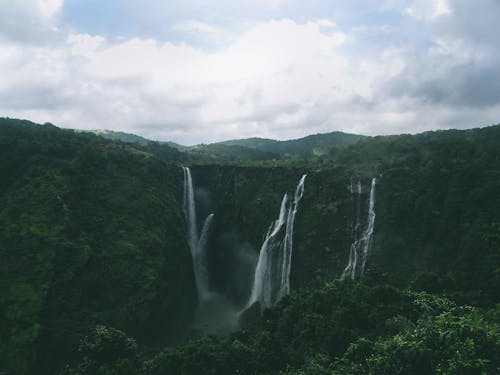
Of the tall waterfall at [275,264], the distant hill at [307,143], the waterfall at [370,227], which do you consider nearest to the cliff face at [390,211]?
the waterfall at [370,227]

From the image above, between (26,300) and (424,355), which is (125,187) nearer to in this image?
(26,300)

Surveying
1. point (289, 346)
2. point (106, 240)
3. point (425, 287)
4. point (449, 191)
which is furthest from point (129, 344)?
point (449, 191)

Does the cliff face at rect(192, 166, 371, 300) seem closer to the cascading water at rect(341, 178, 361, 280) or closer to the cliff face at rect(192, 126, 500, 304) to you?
the cliff face at rect(192, 126, 500, 304)

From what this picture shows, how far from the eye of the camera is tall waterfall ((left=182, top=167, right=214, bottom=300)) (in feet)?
128

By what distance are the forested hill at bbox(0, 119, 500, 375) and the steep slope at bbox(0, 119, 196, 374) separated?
0.10 m

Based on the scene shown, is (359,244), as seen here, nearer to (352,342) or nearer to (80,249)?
(352,342)

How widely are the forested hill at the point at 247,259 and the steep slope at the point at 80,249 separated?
103 millimetres

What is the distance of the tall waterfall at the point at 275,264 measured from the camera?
109ft

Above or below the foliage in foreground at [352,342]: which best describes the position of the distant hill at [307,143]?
above

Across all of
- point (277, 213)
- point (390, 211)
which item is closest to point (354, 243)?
point (390, 211)

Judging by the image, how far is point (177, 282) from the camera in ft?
109

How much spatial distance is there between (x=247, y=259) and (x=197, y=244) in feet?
18.1

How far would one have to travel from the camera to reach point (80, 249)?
94.7 feet

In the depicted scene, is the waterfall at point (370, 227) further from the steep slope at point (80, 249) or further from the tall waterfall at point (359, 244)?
the steep slope at point (80, 249)
